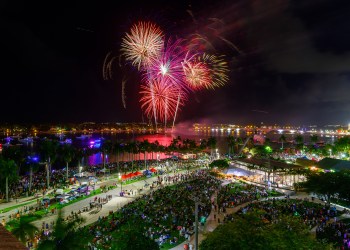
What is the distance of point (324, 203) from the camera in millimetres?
29797

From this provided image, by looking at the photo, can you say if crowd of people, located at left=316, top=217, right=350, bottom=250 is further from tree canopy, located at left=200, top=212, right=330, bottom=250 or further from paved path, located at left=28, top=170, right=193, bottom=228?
paved path, located at left=28, top=170, right=193, bottom=228

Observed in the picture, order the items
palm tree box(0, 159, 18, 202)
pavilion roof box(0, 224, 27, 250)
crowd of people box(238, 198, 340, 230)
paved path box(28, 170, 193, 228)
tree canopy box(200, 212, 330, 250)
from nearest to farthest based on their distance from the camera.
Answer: pavilion roof box(0, 224, 27, 250)
tree canopy box(200, 212, 330, 250)
crowd of people box(238, 198, 340, 230)
paved path box(28, 170, 193, 228)
palm tree box(0, 159, 18, 202)

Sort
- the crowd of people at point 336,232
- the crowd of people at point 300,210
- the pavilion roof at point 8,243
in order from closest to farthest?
the pavilion roof at point 8,243
the crowd of people at point 336,232
the crowd of people at point 300,210

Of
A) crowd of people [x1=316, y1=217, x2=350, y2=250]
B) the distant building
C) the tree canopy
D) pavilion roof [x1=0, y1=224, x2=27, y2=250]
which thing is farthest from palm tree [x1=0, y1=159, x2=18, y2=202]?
the distant building

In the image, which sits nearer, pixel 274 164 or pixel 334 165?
pixel 334 165

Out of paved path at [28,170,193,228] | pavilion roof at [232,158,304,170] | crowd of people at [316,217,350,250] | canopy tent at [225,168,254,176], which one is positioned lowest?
paved path at [28,170,193,228]

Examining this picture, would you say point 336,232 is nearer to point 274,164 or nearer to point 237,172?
point 237,172

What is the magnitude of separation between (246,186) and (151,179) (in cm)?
1541

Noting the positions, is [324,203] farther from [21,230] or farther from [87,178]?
[87,178]

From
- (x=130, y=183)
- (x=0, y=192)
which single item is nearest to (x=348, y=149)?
(x=130, y=183)

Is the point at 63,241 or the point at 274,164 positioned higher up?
the point at 63,241

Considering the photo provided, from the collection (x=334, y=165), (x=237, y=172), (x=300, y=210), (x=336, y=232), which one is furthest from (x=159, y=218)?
(x=334, y=165)

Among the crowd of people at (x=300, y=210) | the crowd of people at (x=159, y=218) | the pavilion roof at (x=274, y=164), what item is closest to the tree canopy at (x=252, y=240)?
the crowd of people at (x=159, y=218)

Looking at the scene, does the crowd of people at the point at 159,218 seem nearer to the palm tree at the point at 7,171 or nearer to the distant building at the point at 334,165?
the palm tree at the point at 7,171
